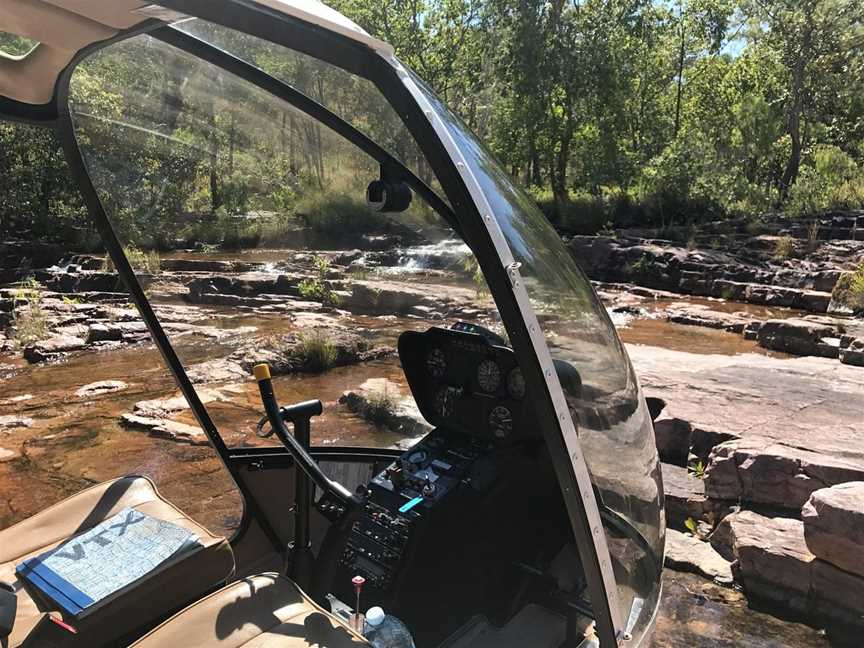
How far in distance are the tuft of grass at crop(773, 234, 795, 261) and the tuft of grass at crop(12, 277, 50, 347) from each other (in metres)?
16.4

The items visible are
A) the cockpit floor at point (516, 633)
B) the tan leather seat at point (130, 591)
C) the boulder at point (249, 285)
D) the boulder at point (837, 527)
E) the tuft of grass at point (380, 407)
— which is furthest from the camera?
the boulder at point (249, 285)

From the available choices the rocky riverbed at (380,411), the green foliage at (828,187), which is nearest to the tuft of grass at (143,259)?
the rocky riverbed at (380,411)

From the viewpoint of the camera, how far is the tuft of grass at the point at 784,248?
57.7ft

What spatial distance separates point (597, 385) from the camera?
1831mm

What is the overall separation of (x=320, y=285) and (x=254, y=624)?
3916 millimetres

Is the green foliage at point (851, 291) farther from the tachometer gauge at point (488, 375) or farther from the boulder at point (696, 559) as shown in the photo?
the tachometer gauge at point (488, 375)

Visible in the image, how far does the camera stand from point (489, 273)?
1.40 metres

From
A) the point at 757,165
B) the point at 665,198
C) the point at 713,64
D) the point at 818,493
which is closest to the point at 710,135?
the point at 757,165

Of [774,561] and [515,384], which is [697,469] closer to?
[774,561]

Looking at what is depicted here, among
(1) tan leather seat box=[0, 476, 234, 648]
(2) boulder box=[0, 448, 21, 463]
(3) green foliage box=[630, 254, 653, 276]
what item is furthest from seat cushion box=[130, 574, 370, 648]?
(3) green foliage box=[630, 254, 653, 276]

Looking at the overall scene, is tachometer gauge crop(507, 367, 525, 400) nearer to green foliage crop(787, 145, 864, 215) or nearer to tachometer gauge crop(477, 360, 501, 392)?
tachometer gauge crop(477, 360, 501, 392)

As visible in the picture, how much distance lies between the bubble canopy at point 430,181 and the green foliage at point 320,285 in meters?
1.09

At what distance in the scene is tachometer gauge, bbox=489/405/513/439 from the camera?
2.40 m

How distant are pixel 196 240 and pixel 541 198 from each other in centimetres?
2368
